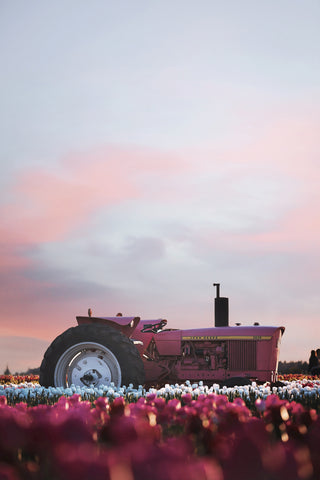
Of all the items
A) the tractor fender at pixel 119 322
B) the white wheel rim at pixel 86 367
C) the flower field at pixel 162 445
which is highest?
the tractor fender at pixel 119 322

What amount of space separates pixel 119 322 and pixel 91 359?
109 centimetres

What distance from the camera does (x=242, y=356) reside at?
9.93m

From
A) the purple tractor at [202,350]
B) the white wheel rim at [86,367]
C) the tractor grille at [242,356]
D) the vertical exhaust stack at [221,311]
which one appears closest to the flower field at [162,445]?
the white wheel rim at [86,367]

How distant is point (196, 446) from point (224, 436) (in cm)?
31

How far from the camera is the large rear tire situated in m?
8.12

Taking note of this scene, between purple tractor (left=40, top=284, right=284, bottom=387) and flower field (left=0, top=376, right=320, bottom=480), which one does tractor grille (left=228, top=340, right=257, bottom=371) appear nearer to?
purple tractor (left=40, top=284, right=284, bottom=387)

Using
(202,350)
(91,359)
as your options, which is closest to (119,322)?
(91,359)

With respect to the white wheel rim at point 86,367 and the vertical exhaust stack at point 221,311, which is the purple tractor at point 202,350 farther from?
the vertical exhaust stack at point 221,311

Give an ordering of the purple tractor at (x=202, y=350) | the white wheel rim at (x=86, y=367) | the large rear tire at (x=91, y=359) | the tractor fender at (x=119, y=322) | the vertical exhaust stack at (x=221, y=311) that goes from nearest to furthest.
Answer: the large rear tire at (x=91, y=359)
the white wheel rim at (x=86, y=367)
the tractor fender at (x=119, y=322)
the purple tractor at (x=202, y=350)
the vertical exhaust stack at (x=221, y=311)

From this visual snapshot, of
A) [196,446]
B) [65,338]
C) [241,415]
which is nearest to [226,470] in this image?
[196,446]

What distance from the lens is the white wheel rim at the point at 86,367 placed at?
8344mm

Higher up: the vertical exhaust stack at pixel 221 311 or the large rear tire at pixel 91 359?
the vertical exhaust stack at pixel 221 311

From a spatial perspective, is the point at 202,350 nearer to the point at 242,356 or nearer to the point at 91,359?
the point at 242,356

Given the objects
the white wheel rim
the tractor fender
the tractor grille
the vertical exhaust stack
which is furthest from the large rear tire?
the vertical exhaust stack
